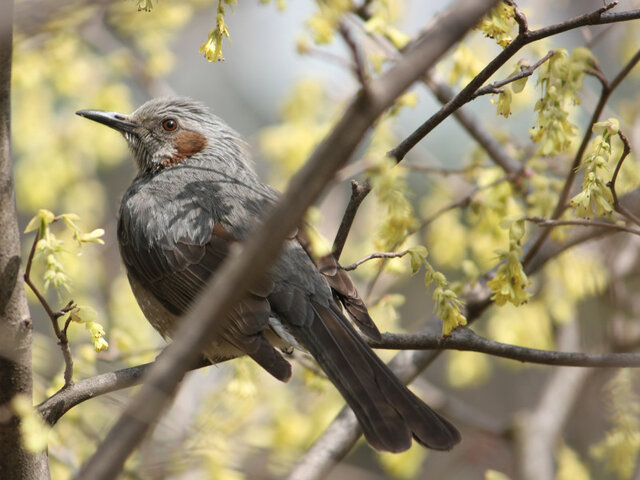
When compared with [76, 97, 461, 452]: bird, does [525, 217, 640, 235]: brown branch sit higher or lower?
higher

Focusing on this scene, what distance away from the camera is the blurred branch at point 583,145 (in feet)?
10.3

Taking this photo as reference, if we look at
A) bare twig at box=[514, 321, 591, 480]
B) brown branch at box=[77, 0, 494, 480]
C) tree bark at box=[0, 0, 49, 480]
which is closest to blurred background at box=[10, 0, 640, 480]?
bare twig at box=[514, 321, 591, 480]

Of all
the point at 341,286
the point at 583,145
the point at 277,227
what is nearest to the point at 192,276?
the point at 341,286

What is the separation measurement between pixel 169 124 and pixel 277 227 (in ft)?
10.9

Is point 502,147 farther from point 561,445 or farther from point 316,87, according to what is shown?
point 561,445

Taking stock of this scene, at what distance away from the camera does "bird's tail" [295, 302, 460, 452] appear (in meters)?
2.76

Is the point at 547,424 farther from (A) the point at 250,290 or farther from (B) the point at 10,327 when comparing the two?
(B) the point at 10,327

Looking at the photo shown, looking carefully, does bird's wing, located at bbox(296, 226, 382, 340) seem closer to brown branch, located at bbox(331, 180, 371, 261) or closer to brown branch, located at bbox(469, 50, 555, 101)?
brown branch, located at bbox(331, 180, 371, 261)

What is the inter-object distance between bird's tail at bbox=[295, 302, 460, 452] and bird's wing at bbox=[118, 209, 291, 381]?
203mm

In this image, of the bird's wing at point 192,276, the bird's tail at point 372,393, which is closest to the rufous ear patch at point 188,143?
the bird's wing at point 192,276

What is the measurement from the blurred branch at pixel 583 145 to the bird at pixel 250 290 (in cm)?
91

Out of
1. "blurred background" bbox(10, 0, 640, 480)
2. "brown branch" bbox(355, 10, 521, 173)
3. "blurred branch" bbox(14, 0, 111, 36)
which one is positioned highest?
"brown branch" bbox(355, 10, 521, 173)

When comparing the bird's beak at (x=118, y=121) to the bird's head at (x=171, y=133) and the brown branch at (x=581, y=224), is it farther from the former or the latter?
the brown branch at (x=581, y=224)

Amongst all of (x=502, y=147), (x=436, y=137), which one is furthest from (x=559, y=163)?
(x=436, y=137)
